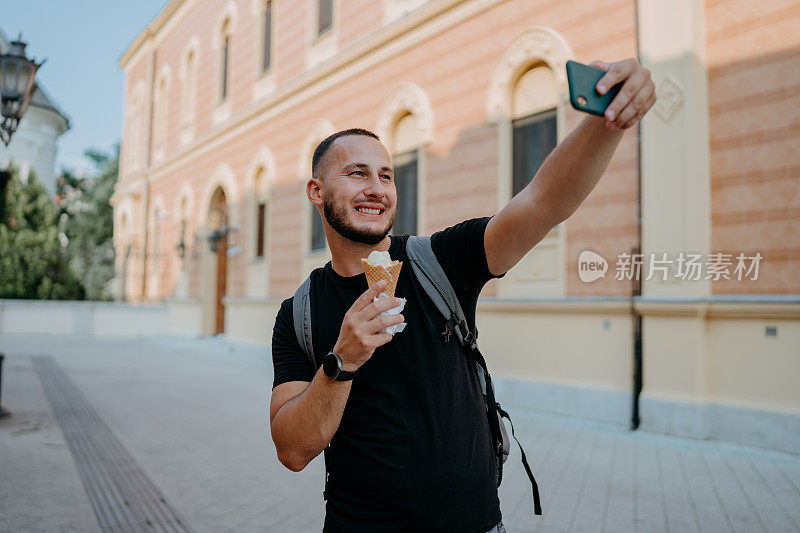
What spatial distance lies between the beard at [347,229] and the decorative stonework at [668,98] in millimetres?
6204

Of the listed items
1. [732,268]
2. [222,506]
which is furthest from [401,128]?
[222,506]

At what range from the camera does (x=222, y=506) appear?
4.45 m

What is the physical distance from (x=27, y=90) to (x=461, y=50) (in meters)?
6.30

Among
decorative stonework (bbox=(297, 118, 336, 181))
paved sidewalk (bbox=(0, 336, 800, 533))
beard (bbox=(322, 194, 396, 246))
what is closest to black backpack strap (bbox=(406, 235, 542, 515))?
beard (bbox=(322, 194, 396, 246))

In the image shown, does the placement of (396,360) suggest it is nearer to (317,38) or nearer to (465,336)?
(465,336)

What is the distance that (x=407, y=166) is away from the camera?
10.8 meters

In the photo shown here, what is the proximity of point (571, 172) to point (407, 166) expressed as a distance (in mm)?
9491

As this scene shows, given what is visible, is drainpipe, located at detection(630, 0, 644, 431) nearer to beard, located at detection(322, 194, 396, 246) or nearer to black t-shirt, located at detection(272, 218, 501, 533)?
black t-shirt, located at detection(272, 218, 501, 533)

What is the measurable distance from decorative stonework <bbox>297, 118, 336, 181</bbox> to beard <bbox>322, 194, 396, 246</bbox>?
10977mm

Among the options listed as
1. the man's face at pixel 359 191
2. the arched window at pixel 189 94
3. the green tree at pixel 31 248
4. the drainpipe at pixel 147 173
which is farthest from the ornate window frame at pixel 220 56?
the man's face at pixel 359 191

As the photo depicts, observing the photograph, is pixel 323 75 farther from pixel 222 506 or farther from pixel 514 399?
pixel 222 506

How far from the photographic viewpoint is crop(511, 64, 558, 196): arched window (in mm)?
8289

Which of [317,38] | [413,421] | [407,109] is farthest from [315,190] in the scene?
[317,38]

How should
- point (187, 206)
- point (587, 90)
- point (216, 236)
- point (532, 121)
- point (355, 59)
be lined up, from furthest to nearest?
point (187, 206) → point (216, 236) → point (355, 59) → point (532, 121) → point (587, 90)
